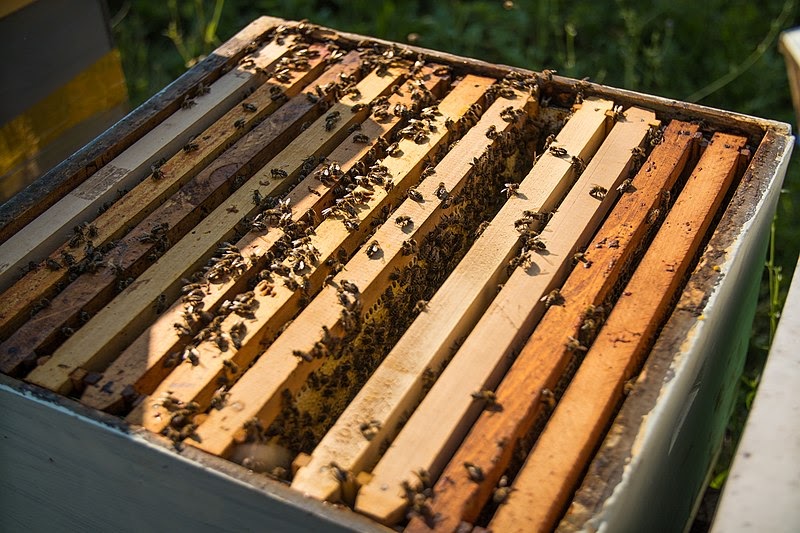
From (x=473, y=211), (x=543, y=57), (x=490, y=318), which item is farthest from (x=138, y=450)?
(x=543, y=57)

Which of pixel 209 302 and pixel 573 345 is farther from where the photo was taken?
pixel 209 302

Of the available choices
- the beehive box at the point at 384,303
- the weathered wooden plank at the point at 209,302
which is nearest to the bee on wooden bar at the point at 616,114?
the beehive box at the point at 384,303

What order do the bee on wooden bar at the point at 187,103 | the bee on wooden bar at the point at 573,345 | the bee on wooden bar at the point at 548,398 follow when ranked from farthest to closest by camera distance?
the bee on wooden bar at the point at 187,103, the bee on wooden bar at the point at 573,345, the bee on wooden bar at the point at 548,398

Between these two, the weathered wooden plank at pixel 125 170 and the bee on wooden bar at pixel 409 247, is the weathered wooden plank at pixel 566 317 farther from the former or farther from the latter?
the weathered wooden plank at pixel 125 170

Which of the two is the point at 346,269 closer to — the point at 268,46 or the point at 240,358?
→ the point at 240,358

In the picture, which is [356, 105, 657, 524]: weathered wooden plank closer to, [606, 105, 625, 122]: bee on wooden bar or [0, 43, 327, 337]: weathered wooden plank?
[606, 105, 625, 122]: bee on wooden bar

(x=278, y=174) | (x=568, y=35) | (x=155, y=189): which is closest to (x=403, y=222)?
(x=278, y=174)

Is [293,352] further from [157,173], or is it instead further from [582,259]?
[157,173]
